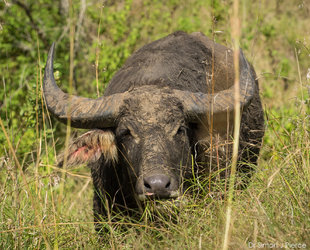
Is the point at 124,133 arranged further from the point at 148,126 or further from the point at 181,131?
the point at 181,131

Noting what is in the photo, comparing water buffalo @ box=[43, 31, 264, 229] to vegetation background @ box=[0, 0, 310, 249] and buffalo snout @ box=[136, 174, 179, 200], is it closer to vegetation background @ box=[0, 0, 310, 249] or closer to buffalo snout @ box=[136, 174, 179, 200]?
buffalo snout @ box=[136, 174, 179, 200]

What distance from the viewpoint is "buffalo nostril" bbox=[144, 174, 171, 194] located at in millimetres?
3848

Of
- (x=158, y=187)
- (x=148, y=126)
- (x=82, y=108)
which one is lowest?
(x=158, y=187)

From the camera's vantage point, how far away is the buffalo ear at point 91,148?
4.76 m

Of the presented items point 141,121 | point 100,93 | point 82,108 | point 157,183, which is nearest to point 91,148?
point 82,108

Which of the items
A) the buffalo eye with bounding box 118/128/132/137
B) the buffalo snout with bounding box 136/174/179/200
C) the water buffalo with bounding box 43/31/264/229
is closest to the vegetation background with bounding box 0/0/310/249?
the buffalo snout with bounding box 136/174/179/200

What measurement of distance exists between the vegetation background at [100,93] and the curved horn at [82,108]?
12.0 inches

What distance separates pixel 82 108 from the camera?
185 inches

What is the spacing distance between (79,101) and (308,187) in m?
2.25

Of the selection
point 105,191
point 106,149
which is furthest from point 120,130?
point 105,191

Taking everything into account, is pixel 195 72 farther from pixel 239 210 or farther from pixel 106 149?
pixel 239 210

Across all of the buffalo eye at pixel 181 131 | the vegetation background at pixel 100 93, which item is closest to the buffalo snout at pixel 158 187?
the vegetation background at pixel 100 93

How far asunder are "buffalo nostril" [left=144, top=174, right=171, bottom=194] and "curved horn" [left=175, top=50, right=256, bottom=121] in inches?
35.9

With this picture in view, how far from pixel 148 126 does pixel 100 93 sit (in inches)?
107
